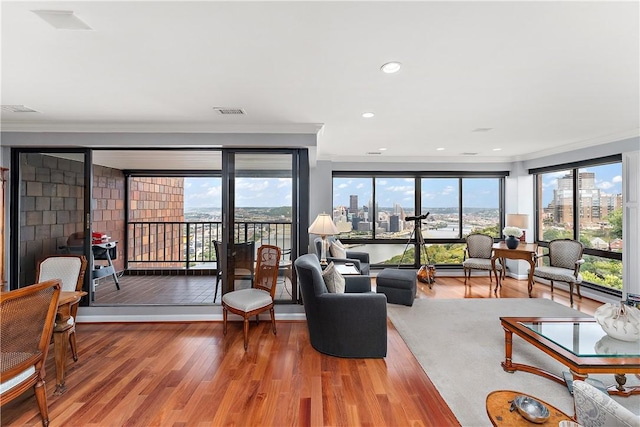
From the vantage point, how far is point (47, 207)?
12.8 ft

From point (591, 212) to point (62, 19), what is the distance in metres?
6.95

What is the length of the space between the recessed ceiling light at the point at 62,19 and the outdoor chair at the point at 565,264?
613 centimetres

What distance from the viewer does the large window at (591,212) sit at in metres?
4.64

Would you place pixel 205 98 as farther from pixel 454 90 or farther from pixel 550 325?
pixel 550 325

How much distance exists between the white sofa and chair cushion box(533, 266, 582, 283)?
4342 mm

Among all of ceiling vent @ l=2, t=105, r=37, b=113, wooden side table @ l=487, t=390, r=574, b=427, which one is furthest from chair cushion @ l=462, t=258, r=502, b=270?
ceiling vent @ l=2, t=105, r=37, b=113

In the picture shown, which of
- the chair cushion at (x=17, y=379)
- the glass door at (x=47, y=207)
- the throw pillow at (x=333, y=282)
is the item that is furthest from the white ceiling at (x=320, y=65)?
the chair cushion at (x=17, y=379)

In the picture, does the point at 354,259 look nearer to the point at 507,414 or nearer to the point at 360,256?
the point at 360,256

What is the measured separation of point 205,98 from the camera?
278 centimetres

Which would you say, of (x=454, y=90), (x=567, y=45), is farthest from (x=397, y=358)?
(x=567, y=45)

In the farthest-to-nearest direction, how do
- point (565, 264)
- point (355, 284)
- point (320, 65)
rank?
1. point (565, 264)
2. point (355, 284)
3. point (320, 65)

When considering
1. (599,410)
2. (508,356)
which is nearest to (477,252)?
(508,356)

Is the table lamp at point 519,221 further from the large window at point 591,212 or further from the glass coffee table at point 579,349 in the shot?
the glass coffee table at point 579,349

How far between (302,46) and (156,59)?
1.03 metres
